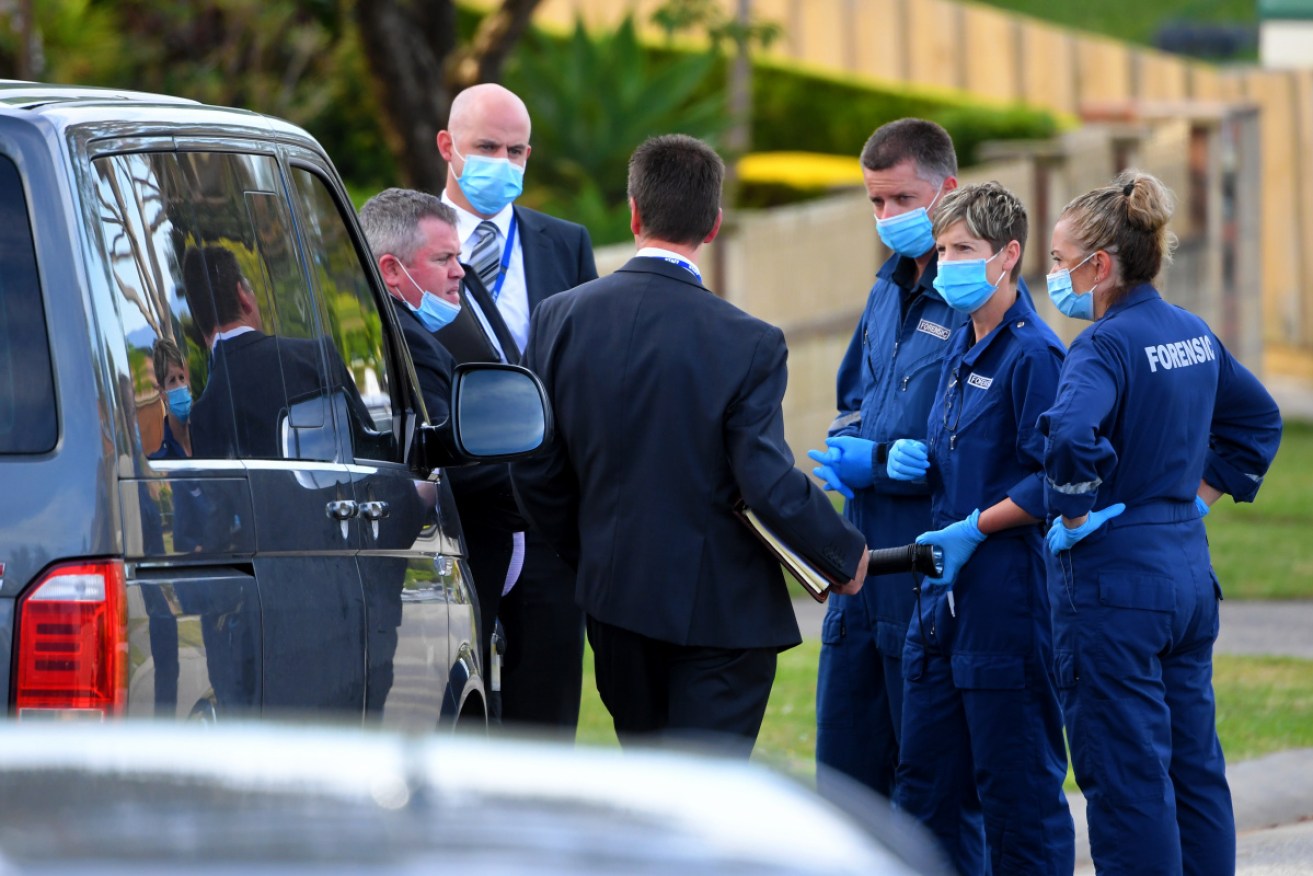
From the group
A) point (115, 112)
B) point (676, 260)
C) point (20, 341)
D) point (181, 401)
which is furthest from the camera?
point (676, 260)

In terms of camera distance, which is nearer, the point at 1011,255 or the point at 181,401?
the point at 181,401

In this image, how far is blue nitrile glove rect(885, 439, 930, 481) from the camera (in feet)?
15.7

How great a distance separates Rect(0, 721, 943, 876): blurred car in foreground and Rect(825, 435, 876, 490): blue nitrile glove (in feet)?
11.1

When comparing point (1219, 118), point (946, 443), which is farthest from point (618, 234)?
point (946, 443)

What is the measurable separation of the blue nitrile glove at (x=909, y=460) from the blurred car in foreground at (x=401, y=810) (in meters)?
3.25

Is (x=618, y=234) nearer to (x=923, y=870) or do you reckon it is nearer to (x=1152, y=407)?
(x=1152, y=407)

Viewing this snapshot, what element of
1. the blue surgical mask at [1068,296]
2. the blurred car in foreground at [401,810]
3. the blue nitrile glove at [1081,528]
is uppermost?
the blue surgical mask at [1068,296]

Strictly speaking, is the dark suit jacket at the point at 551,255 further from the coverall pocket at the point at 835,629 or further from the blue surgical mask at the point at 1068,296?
the blue surgical mask at the point at 1068,296

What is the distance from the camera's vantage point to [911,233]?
5.03 meters

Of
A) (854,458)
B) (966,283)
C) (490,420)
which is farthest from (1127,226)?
(490,420)

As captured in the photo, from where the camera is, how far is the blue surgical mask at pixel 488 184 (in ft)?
17.7

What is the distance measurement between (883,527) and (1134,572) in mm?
824

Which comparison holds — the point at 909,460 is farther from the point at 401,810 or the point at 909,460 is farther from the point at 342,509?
the point at 401,810

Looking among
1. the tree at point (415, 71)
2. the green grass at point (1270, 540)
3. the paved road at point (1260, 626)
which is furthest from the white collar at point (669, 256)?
the tree at point (415, 71)
